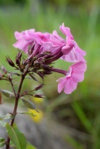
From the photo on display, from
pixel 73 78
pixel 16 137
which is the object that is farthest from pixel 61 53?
pixel 16 137

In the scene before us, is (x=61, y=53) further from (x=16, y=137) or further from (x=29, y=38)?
(x=16, y=137)

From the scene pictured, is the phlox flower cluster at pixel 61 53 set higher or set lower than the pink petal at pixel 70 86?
higher

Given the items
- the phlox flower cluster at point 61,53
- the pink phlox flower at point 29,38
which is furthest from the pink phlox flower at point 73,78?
the pink phlox flower at point 29,38

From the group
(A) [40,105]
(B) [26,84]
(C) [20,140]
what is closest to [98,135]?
(A) [40,105]

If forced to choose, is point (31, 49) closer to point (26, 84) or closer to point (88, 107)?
point (88, 107)

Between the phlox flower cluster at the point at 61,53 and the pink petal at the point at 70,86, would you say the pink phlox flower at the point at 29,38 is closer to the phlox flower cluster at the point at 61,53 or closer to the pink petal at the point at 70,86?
the phlox flower cluster at the point at 61,53

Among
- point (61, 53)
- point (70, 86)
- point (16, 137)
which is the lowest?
point (16, 137)

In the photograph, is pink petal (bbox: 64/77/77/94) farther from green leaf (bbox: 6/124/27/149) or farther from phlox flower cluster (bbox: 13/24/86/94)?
green leaf (bbox: 6/124/27/149)

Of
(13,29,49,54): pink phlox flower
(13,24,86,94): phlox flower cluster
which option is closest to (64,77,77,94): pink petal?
(13,24,86,94): phlox flower cluster
